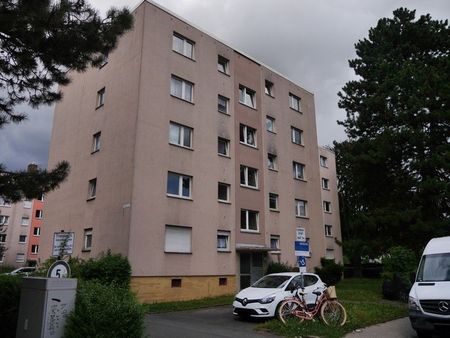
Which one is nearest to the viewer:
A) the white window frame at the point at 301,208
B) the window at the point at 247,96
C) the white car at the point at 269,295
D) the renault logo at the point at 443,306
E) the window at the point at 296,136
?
the renault logo at the point at 443,306

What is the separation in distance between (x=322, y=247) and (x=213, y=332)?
19775 millimetres

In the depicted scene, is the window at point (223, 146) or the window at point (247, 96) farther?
the window at point (247, 96)

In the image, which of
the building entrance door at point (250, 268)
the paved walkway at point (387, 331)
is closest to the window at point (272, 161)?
the building entrance door at point (250, 268)

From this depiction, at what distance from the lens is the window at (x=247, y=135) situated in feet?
85.8

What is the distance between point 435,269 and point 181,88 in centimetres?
1586

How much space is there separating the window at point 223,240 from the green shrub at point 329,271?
7668 mm

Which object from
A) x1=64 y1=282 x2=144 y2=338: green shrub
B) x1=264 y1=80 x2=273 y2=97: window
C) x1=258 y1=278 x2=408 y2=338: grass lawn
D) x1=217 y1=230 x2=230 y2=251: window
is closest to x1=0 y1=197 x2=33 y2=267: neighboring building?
x1=264 y1=80 x2=273 y2=97: window

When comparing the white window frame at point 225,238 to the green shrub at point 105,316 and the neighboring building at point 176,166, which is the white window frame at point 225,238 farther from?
the green shrub at point 105,316

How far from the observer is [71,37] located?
28.5 ft

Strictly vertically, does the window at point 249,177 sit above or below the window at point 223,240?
above

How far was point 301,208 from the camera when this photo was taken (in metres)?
29.5

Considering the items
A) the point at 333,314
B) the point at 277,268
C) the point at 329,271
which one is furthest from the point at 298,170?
the point at 333,314

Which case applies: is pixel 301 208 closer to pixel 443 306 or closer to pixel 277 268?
pixel 277 268

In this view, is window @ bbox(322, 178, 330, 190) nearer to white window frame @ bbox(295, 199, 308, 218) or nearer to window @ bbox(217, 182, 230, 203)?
white window frame @ bbox(295, 199, 308, 218)
